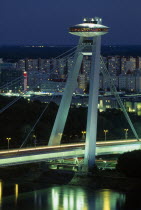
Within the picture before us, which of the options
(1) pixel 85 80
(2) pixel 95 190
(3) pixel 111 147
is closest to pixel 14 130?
(3) pixel 111 147

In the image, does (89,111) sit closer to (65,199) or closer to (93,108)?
(93,108)

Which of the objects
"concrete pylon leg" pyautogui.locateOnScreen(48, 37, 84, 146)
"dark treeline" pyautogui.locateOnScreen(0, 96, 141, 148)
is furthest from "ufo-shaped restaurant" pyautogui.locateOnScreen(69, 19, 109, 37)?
"dark treeline" pyautogui.locateOnScreen(0, 96, 141, 148)

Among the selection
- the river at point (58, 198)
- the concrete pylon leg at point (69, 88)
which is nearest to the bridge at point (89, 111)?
the concrete pylon leg at point (69, 88)

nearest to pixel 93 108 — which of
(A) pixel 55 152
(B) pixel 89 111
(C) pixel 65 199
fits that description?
(B) pixel 89 111

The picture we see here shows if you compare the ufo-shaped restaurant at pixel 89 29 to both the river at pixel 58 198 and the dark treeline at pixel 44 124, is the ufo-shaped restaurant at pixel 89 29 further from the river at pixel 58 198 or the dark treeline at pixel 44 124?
the dark treeline at pixel 44 124

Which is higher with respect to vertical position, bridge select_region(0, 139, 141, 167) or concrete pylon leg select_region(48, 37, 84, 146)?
concrete pylon leg select_region(48, 37, 84, 146)

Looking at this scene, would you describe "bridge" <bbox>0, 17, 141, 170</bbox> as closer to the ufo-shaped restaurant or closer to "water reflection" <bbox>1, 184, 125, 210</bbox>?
the ufo-shaped restaurant

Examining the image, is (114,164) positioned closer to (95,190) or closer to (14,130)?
(95,190)
